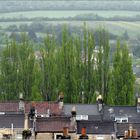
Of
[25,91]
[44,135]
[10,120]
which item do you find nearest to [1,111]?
[10,120]

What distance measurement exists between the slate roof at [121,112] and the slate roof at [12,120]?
11542mm

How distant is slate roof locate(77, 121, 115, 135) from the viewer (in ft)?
241

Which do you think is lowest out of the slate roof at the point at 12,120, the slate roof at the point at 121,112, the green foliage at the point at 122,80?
the slate roof at the point at 12,120

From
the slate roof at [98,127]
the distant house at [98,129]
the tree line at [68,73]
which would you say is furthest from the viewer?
the tree line at [68,73]

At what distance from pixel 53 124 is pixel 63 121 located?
3.54 ft

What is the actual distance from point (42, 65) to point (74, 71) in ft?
17.1

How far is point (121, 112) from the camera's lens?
282 ft

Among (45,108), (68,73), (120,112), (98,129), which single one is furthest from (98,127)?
(68,73)

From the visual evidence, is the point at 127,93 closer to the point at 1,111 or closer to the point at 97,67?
the point at 97,67

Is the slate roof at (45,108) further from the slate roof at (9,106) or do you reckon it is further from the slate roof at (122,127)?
the slate roof at (122,127)

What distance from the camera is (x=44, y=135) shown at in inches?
2830

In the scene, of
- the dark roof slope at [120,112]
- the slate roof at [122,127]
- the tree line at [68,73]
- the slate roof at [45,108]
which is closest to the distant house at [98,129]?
the slate roof at [122,127]

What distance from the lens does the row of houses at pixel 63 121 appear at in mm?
71875

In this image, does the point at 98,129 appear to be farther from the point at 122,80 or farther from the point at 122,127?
the point at 122,80
